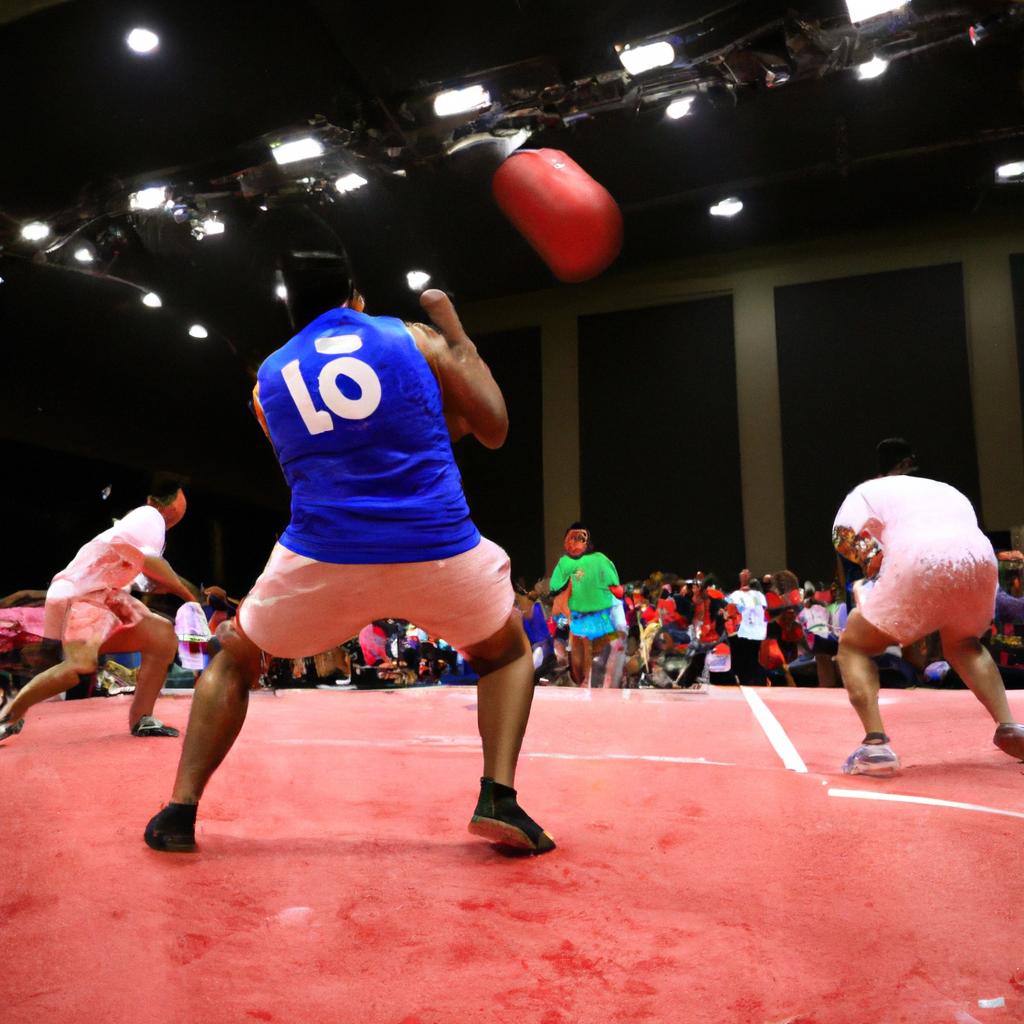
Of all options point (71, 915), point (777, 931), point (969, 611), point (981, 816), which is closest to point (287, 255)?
point (71, 915)

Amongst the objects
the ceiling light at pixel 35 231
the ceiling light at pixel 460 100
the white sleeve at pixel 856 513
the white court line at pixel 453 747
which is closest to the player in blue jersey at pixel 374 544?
the white court line at pixel 453 747

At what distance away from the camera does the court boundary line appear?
2789mm

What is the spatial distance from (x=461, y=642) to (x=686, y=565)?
12854 millimetres

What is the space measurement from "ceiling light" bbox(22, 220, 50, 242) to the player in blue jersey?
9.52 metres

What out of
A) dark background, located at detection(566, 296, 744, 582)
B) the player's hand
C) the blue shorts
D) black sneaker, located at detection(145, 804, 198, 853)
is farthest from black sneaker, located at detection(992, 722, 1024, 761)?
dark background, located at detection(566, 296, 744, 582)

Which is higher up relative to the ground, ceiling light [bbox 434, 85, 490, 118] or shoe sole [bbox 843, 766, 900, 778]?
ceiling light [bbox 434, 85, 490, 118]

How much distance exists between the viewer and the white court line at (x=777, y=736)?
396cm

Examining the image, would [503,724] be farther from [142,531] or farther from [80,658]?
[80,658]

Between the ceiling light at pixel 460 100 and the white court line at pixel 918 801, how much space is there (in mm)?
7812

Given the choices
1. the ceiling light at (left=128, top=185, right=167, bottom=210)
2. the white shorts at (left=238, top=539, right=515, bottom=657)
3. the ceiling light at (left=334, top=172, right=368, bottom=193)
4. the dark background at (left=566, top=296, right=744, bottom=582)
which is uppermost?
the ceiling light at (left=334, top=172, right=368, bottom=193)

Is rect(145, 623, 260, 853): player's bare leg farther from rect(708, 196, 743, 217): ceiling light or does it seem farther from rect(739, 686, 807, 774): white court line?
rect(708, 196, 743, 217): ceiling light

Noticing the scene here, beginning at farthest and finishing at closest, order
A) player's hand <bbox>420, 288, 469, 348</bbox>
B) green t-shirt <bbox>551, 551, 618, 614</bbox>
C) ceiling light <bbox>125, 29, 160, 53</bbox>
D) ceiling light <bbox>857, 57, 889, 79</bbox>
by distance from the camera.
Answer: green t-shirt <bbox>551, 551, 618, 614</bbox>, ceiling light <bbox>857, 57, 889, 79</bbox>, ceiling light <bbox>125, 29, 160, 53</bbox>, player's hand <bbox>420, 288, 469, 348</bbox>

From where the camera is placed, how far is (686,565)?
14.9 m

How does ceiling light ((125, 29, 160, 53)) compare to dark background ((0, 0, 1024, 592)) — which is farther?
dark background ((0, 0, 1024, 592))
